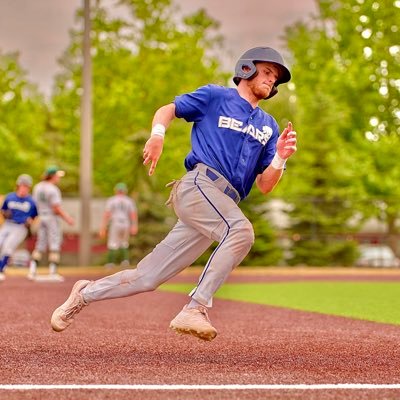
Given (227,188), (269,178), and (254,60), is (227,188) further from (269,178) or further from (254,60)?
(254,60)

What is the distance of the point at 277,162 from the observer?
21.7ft

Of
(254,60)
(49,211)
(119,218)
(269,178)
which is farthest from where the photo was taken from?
(119,218)

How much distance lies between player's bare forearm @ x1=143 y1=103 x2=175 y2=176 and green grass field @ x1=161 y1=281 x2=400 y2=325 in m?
4.58

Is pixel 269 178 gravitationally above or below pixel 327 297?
above

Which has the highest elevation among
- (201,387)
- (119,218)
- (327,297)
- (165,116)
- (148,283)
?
(165,116)

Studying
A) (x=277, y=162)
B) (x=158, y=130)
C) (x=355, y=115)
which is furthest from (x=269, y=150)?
(x=355, y=115)

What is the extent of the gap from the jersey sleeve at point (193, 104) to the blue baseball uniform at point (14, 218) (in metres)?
11.5

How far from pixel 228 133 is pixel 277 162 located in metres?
0.40

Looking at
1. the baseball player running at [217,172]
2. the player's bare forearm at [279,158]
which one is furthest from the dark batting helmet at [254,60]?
the player's bare forearm at [279,158]

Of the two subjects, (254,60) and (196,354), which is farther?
(196,354)

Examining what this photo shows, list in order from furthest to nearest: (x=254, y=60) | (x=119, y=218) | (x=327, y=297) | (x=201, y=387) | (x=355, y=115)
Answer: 1. (x=355, y=115)
2. (x=119, y=218)
3. (x=327, y=297)
4. (x=254, y=60)
5. (x=201, y=387)

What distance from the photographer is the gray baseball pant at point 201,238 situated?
628 cm

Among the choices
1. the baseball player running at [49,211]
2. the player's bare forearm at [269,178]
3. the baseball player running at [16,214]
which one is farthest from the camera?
the baseball player running at [49,211]

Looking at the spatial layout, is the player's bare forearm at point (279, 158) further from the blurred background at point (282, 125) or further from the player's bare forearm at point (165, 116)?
the blurred background at point (282, 125)
